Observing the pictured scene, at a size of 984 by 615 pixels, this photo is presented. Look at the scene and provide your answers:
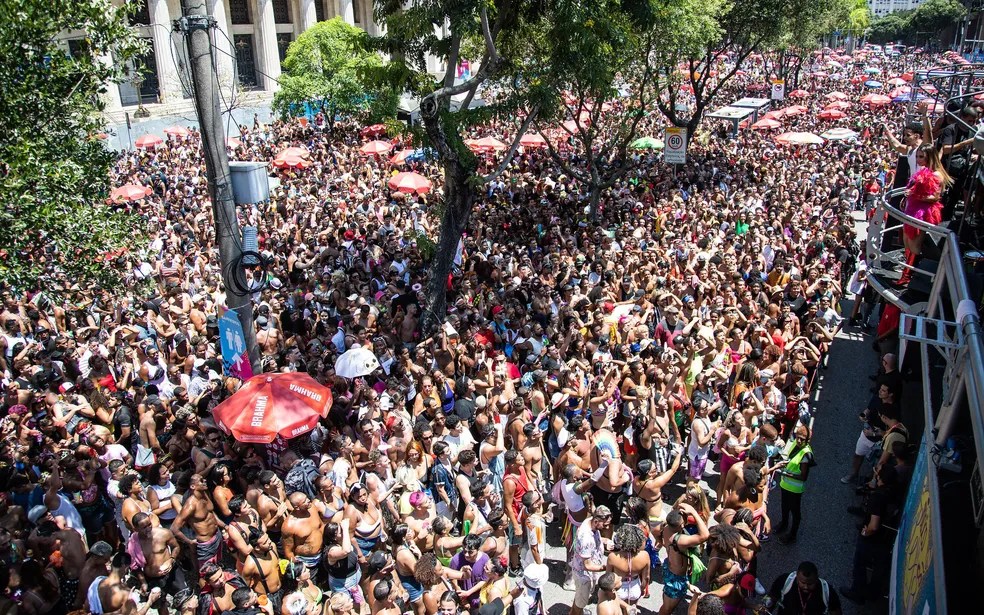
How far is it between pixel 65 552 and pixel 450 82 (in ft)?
27.6

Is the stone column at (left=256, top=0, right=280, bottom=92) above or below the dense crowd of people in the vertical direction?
above

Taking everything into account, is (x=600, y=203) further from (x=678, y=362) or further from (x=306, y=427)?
(x=306, y=427)

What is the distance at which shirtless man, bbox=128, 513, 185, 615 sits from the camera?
5.78 meters

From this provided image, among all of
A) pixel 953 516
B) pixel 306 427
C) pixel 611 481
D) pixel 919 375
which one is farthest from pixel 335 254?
pixel 953 516

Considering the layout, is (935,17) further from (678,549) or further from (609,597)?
(609,597)

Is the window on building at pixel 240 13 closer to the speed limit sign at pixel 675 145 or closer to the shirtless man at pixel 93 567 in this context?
the speed limit sign at pixel 675 145

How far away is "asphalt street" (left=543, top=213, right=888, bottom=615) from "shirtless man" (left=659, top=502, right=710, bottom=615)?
61cm

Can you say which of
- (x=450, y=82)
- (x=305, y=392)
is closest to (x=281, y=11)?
(x=450, y=82)

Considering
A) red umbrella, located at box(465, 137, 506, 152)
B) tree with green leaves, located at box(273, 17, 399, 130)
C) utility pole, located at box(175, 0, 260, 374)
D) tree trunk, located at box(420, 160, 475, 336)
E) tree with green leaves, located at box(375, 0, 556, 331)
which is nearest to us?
utility pole, located at box(175, 0, 260, 374)

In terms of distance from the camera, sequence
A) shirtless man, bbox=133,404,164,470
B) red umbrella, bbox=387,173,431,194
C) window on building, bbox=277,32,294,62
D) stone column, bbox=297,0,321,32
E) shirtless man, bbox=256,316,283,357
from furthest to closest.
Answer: window on building, bbox=277,32,294,62
stone column, bbox=297,0,321,32
red umbrella, bbox=387,173,431,194
shirtless man, bbox=256,316,283,357
shirtless man, bbox=133,404,164,470

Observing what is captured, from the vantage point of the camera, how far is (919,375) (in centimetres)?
848

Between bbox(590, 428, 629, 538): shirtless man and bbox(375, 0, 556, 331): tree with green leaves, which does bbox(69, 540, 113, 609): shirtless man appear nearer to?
bbox(590, 428, 629, 538): shirtless man

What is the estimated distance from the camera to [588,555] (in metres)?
5.62

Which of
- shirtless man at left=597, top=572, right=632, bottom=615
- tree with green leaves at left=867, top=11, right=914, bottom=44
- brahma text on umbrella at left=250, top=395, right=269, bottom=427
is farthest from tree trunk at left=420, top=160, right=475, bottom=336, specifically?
tree with green leaves at left=867, top=11, right=914, bottom=44
